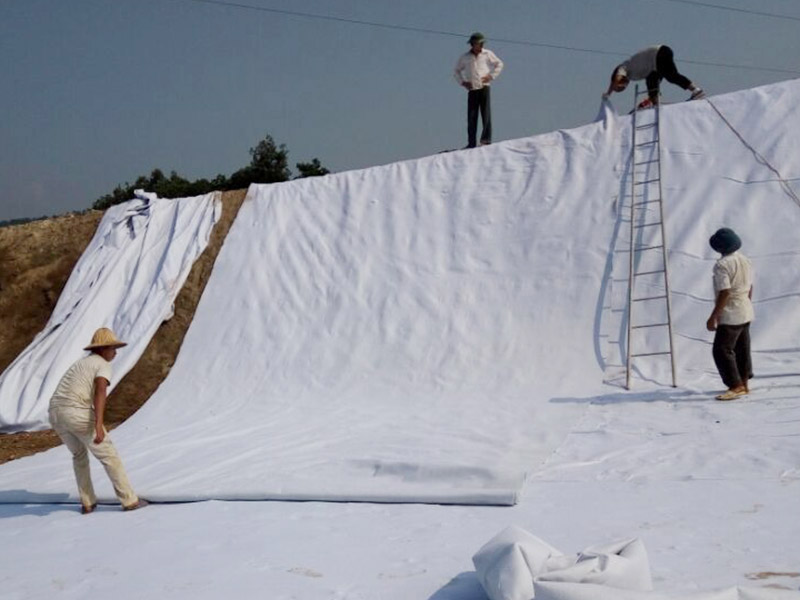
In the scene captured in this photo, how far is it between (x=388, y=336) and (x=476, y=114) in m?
2.95

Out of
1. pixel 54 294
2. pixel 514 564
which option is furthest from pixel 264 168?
pixel 514 564

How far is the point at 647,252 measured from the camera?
6711mm

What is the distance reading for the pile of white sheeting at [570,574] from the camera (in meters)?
2.39

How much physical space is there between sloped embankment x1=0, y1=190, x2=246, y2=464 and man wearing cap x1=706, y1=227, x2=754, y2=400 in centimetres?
463

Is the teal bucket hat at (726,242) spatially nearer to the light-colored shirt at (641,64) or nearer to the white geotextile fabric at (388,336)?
the white geotextile fabric at (388,336)

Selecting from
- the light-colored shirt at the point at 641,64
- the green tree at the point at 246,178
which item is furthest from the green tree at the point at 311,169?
the light-colored shirt at the point at 641,64

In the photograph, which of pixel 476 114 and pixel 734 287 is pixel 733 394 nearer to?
pixel 734 287

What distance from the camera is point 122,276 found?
28.5 feet

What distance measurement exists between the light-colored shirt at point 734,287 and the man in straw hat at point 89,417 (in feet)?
11.1

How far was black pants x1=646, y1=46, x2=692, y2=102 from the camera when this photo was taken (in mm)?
7707

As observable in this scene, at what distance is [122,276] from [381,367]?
321cm

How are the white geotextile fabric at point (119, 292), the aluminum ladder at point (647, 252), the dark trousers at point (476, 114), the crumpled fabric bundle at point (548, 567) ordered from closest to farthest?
the crumpled fabric bundle at point (548, 567) → the aluminum ladder at point (647, 252) → the white geotextile fabric at point (119, 292) → the dark trousers at point (476, 114)

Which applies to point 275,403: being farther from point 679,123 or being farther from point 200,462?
point 679,123

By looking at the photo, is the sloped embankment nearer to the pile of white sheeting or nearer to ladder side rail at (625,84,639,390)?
ladder side rail at (625,84,639,390)
